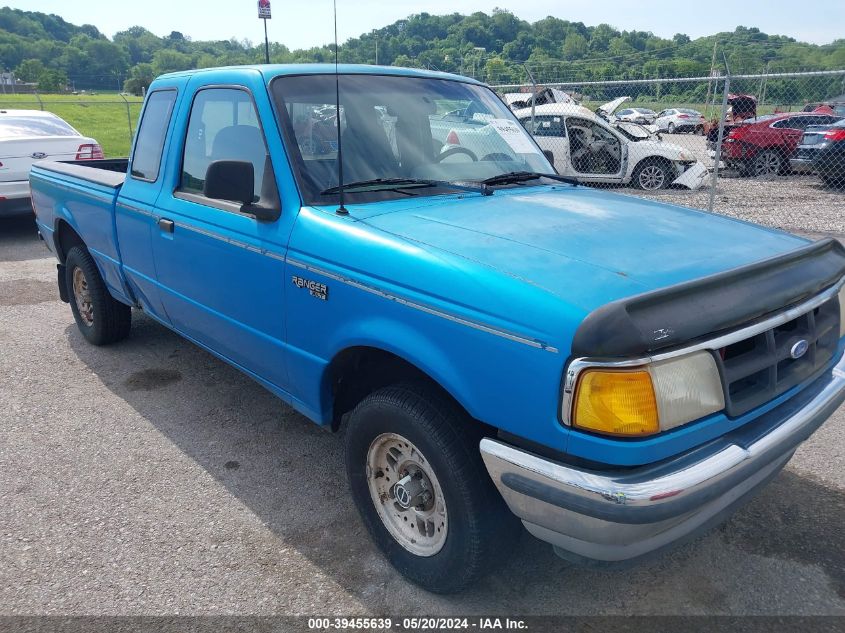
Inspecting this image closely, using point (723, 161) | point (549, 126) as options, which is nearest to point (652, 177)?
point (549, 126)

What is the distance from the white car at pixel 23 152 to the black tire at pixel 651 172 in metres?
9.66

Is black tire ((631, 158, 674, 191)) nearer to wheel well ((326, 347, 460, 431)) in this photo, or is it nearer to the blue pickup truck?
the blue pickup truck

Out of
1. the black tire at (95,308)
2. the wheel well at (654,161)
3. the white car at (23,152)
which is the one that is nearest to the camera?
the black tire at (95,308)

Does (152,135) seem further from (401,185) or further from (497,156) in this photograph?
(497,156)

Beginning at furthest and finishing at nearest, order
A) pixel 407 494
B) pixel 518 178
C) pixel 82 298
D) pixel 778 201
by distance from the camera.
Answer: pixel 778 201, pixel 82 298, pixel 518 178, pixel 407 494

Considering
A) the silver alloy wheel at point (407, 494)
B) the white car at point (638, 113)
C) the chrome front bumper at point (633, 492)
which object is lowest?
the silver alloy wheel at point (407, 494)

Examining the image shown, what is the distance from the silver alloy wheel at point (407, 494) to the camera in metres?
2.45

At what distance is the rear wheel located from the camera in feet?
51.0

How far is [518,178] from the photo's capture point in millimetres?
3348

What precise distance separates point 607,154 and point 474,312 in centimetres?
1188

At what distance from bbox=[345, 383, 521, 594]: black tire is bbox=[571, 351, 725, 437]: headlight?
19.4 inches

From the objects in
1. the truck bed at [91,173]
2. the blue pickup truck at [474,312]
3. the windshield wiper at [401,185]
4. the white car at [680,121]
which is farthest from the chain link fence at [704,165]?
the windshield wiper at [401,185]

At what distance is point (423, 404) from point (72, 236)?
13.3ft

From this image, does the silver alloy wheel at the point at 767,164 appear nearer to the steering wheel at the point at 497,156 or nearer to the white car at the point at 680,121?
the white car at the point at 680,121
